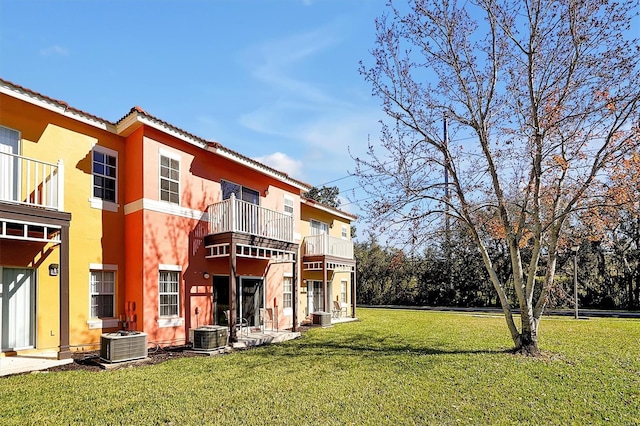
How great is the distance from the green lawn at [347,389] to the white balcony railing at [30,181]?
3.98 m

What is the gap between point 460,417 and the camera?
19.8 feet

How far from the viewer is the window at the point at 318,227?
21341 millimetres

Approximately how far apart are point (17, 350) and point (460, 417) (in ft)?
32.1

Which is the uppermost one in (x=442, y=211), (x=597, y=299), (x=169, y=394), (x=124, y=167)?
(x=124, y=167)

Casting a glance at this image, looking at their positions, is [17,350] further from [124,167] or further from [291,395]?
[291,395]

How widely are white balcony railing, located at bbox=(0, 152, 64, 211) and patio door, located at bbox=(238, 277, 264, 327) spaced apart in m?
6.87

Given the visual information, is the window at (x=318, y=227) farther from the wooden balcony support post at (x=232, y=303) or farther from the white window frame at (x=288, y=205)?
the wooden balcony support post at (x=232, y=303)

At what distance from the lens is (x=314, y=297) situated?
69.2 feet

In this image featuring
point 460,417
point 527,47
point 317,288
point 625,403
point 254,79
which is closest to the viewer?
point 460,417

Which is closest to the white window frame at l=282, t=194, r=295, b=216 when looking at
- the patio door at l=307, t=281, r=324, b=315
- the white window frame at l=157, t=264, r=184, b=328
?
the patio door at l=307, t=281, r=324, b=315

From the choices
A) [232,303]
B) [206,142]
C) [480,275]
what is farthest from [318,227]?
[480,275]

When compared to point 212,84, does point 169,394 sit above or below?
below

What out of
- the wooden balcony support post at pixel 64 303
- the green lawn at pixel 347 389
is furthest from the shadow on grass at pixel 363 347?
the wooden balcony support post at pixel 64 303

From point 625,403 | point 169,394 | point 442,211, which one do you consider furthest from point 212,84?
point 625,403
